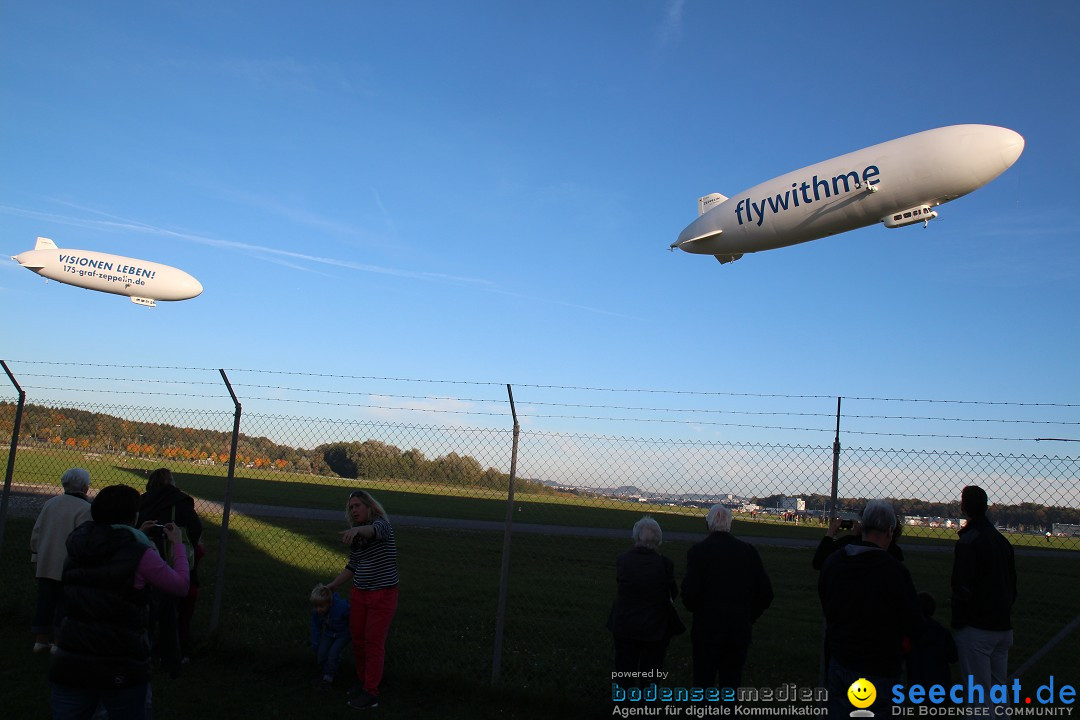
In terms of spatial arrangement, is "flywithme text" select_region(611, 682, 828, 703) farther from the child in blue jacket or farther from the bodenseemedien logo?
the child in blue jacket

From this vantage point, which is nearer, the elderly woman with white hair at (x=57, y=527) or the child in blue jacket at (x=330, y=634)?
the elderly woman with white hair at (x=57, y=527)

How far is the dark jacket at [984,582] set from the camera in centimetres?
518

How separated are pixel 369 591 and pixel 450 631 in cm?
344

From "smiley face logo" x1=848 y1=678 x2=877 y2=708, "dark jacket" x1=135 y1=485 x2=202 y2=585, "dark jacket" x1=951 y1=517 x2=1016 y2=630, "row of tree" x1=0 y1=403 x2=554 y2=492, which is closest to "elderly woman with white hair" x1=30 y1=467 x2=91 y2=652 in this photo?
"dark jacket" x1=135 y1=485 x2=202 y2=585

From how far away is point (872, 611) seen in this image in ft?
13.9

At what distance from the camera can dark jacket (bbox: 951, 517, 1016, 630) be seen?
5.18m

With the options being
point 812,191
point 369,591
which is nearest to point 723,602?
point 369,591

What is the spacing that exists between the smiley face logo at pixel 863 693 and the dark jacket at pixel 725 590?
3.13ft

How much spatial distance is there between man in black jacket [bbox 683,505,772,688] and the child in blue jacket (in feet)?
11.1

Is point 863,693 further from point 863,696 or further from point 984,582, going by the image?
point 984,582

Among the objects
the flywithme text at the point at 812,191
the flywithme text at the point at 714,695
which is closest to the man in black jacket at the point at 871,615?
the flywithme text at the point at 714,695

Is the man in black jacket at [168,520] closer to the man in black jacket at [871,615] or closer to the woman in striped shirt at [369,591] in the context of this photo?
the woman in striped shirt at [369,591]

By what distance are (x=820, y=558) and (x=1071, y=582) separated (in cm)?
2073

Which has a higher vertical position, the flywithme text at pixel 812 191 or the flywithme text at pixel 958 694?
the flywithme text at pixel 812 191
